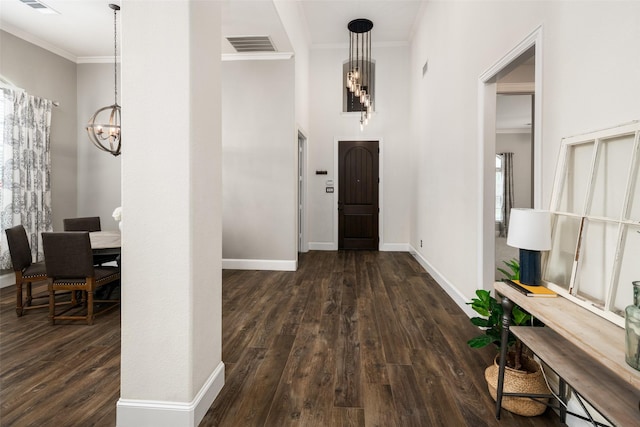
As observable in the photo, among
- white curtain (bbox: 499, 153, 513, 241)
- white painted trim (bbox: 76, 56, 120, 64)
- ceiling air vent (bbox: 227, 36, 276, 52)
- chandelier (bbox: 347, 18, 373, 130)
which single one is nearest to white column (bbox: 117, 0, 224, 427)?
ceiling air vent (bbox: 227, 36, 276, 52)

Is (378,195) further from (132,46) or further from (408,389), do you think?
(132,46)

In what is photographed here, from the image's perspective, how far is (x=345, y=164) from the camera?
264 inches

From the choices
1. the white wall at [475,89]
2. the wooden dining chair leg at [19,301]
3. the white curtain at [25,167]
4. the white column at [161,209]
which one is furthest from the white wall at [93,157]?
the white wall at [475,89]

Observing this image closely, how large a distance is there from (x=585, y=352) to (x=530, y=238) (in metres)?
0.57

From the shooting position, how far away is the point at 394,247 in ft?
21.9

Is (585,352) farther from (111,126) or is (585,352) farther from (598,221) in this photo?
(111,126)

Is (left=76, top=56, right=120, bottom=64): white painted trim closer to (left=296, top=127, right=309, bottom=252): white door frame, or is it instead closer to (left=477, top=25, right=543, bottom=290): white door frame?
(left=296, top=127, right=309, bottom=252): white door frame

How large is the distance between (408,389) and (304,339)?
0.95 meters

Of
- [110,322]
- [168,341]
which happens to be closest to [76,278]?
[110,322]

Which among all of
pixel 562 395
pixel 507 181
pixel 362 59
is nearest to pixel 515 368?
pixel 562 395

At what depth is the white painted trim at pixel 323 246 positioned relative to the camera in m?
6.77

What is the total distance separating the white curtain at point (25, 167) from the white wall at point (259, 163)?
2.47 m

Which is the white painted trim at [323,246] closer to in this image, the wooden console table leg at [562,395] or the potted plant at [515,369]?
the potted plant at [515,369]

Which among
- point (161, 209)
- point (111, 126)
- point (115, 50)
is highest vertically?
point (115, 50)
